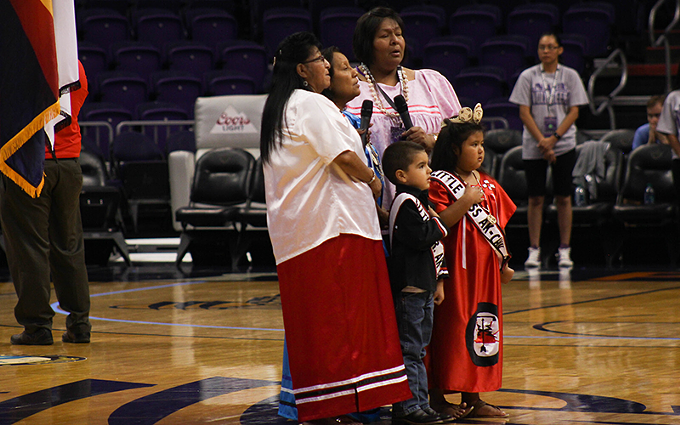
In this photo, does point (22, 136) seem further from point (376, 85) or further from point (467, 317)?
point (467, 317)

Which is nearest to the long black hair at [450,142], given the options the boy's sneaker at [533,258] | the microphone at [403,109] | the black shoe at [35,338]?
the microphone at [403,109]

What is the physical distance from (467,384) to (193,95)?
A: 9.25 meters

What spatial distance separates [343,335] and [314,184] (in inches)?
18.2

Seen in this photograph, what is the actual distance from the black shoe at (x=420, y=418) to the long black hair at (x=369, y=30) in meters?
1.27

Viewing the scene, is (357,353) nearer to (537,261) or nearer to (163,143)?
(537,261)

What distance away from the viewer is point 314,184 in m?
2.72

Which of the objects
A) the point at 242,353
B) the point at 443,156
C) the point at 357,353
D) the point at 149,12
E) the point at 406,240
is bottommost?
the point at 242,353

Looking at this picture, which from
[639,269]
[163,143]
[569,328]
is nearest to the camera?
[569,328]

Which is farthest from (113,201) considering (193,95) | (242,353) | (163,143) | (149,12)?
(149,12)

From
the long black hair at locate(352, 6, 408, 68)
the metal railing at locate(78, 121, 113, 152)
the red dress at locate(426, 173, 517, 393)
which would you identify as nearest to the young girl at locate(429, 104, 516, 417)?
the red dress at locate(426, 173, 517, 393)

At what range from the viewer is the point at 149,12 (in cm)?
1307

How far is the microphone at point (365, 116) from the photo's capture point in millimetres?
2959

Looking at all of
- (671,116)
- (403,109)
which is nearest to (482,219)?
(403,109)

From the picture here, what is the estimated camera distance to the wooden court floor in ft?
9.65
